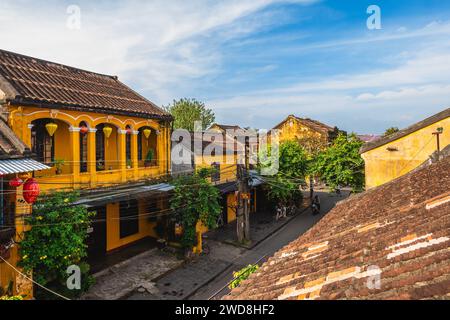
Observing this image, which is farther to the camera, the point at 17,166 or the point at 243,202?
the point at 243,202

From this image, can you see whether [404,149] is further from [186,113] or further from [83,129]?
[186,113]

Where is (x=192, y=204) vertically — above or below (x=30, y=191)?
below

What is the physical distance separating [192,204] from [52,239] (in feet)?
22.9

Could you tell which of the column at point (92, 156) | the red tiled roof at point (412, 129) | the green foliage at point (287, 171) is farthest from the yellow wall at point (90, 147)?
the red tiled roof at point (412, 129)

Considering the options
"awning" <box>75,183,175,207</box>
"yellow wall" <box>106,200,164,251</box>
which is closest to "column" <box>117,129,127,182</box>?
"awning" <box>75,183,175,207</box>

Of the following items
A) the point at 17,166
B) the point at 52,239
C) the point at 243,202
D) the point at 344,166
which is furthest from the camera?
the point at 344,166

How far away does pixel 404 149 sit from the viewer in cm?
1346

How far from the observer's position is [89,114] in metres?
13.6

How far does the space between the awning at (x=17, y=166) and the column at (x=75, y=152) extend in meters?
3.13

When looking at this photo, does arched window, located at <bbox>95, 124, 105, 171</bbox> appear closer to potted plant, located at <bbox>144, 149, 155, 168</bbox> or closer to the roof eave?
the roof eave

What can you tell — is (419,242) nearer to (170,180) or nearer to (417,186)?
(417,186)

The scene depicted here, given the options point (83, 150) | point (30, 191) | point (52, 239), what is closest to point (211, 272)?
point (52, 239)
